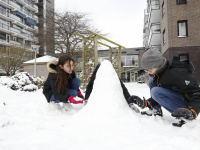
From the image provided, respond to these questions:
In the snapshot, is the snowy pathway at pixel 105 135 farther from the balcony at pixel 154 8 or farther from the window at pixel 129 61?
the window at pixel 129 61

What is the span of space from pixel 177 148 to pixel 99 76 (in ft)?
4.29

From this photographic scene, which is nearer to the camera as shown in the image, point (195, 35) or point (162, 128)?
point (162, 128)

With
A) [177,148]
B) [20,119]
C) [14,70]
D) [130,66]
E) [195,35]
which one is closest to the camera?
[177,148]

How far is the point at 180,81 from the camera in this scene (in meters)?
1.63

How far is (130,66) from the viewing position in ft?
75.5

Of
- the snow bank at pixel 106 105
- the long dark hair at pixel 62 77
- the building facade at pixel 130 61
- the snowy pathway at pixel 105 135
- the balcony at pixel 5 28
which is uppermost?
the balcony at pixel 5 28

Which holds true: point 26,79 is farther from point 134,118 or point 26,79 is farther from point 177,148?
point 177,148

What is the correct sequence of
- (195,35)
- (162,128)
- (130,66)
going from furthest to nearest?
(130,66), (195,35), (162,128)

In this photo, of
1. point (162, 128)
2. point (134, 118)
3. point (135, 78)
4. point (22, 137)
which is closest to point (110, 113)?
point (134, 118)

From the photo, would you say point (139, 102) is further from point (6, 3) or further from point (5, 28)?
point (6, 3)

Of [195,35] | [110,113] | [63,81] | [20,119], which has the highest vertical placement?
[195,35]

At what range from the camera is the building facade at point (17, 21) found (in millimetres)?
27309

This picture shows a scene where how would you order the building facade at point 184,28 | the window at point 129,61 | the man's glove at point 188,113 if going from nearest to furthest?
1. the man's glove at point 188,113
2. the building facade at point 184,28
3. the window at point 129,61

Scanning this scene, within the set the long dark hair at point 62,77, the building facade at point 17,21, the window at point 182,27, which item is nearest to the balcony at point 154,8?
the window at point 182,27
